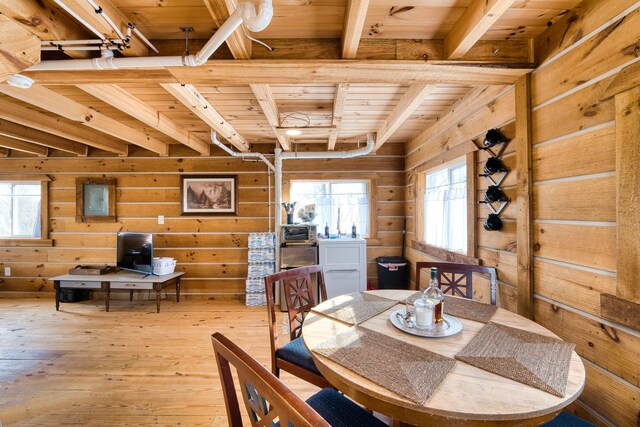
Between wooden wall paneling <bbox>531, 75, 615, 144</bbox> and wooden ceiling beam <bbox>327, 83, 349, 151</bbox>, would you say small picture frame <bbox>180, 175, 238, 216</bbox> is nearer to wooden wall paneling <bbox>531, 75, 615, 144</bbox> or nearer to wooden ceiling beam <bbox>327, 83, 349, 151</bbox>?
wooden ceiling beam <bbox>327, 83, 349, 151</bbox>

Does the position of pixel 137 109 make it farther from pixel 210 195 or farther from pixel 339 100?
pixel 339 100

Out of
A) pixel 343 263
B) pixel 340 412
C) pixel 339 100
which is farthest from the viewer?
pixel 343 263

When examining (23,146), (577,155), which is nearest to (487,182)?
(577,155)

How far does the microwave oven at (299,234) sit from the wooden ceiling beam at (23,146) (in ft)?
12.1

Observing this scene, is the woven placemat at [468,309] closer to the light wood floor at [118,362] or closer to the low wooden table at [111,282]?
the light wood floor at [118,362]

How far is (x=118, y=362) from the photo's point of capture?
2.37 meters

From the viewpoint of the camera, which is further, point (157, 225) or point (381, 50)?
point (157, 225)

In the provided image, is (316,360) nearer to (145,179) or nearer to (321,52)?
(321,52)

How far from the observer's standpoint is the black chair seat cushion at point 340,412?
1.04 metres

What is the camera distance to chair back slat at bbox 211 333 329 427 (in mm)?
509

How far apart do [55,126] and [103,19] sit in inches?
93.9

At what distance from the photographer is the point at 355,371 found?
3.02 feet

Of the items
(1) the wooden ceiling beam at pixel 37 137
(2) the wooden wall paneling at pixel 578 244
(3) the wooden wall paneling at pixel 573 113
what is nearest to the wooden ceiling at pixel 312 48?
(3) the wooden wall paneling at pixel 573 113

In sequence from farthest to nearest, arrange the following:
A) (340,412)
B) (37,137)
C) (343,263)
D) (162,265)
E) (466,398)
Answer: (162,265)
(343,263)
(37,137)
(340,412)
(466,398)
